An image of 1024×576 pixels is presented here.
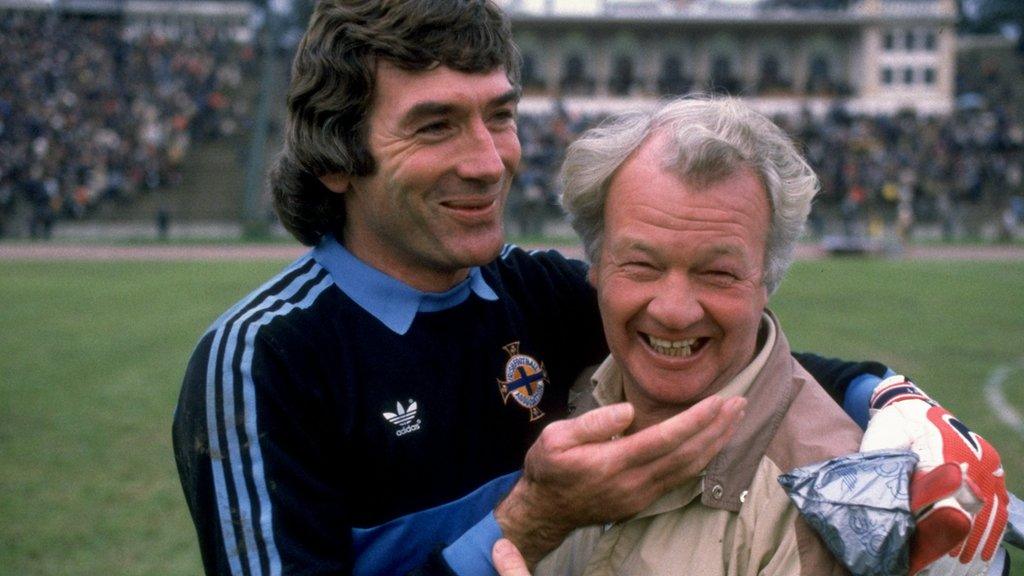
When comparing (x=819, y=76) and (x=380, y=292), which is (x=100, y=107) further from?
(x=380, y=292)

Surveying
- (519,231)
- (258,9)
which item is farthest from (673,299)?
(258,9)

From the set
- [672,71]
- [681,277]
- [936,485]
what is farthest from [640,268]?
[672,71]

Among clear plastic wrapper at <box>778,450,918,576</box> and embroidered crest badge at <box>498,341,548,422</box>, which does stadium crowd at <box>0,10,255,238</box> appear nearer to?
embroidered crest badge at <box>498,341,548,422</box>

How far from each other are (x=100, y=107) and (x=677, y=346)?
4249 centimetres

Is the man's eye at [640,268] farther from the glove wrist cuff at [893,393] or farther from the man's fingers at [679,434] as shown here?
the glove wrist cuff at [893,393]

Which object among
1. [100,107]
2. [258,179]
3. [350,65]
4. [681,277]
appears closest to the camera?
[681,277]

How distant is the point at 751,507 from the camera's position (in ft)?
7.45

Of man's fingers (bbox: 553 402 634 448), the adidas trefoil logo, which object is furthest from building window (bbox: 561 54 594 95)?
man's fingers (bbox: 553 402 634 448)

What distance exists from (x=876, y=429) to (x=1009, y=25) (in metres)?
A: 87.3

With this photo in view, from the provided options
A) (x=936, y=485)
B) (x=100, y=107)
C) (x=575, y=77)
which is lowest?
(x=575, y=77)

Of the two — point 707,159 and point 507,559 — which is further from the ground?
point 707,159

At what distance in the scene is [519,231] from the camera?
34344 mm

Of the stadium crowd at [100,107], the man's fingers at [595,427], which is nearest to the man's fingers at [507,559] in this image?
the man's fingers at [595,427]

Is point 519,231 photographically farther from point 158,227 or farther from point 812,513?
A: point 812,513
